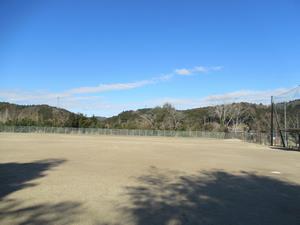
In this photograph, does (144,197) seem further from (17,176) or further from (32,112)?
(32,112)

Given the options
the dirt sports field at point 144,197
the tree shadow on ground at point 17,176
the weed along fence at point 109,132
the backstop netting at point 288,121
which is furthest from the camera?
the weed along fence at point 109,132

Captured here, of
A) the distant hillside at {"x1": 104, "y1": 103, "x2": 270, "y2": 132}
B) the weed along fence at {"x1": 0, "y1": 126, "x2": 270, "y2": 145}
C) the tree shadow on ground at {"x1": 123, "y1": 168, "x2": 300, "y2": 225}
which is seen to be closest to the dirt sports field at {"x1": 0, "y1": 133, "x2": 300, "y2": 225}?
the tree shadow on ground at {"x1": 123, "y1": 168, "x2": 300, "y2": 225}

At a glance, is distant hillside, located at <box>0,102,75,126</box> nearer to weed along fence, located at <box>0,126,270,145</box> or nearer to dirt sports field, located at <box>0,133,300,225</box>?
weed along fence, located at <box>0,126,270,145</box>

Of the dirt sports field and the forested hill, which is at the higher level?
the forested hill

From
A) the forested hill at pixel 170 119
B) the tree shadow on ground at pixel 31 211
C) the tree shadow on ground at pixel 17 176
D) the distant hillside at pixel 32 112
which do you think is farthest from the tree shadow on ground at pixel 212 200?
the distant hillside at pixel 32 112

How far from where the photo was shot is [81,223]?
6320 mm

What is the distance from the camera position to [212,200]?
28.7 feet

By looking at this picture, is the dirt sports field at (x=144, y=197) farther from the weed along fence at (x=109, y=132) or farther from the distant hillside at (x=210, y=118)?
the distant hillside at (x=210, y=118)

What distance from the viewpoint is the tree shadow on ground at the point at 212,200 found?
22.7 feet

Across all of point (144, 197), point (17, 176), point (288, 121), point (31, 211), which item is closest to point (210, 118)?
point (288, 121)

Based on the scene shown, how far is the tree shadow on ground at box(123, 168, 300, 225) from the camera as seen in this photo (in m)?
6.93

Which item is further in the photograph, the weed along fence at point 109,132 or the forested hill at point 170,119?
the forested hill at point 170,119

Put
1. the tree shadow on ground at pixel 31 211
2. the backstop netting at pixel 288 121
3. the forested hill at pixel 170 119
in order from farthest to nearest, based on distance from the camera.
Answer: the forested hill at pixel 170 119 → the backstop netting at pixel 288 121 → the tree shadow on ground at pixel 31 211

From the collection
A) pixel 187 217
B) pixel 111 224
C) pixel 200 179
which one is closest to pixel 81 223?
pixel 111 224
